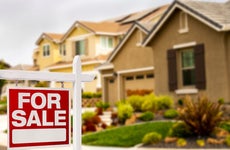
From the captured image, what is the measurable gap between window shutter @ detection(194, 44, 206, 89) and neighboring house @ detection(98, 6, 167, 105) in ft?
22.9

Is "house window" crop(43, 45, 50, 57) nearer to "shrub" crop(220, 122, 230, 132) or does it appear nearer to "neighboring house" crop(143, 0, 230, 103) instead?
"neighboring house" crop(143, 0, 230, 103)

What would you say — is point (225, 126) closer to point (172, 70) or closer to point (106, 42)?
point (172, 70)

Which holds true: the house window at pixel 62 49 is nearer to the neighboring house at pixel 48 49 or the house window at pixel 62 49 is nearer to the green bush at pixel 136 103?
the neighboring house at pixel 48 49

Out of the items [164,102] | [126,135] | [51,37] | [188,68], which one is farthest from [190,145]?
[51,37]

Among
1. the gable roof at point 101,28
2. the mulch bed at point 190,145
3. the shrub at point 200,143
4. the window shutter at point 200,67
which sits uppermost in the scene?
the gable roof at point 101,28

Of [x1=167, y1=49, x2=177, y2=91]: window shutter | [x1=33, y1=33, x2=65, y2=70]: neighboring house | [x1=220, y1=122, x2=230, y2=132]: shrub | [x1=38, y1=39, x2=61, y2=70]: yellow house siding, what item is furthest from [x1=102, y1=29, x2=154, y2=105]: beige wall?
[x1=38, y1=39, x2=61, y2=70]: yellow house siding

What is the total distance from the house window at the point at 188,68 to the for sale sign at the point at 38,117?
18290 mm

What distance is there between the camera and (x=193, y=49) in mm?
22938

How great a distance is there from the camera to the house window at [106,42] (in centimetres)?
4289

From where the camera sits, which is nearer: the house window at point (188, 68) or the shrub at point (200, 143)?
the shrub at point (200, 143)

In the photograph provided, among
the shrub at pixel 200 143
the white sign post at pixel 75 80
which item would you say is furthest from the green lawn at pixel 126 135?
the white sign post at pixel 75 80

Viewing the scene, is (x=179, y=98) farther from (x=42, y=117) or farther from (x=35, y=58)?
(x=35, y=58)

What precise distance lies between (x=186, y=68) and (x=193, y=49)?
1.01 m

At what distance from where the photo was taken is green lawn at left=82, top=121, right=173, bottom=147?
1611cm
